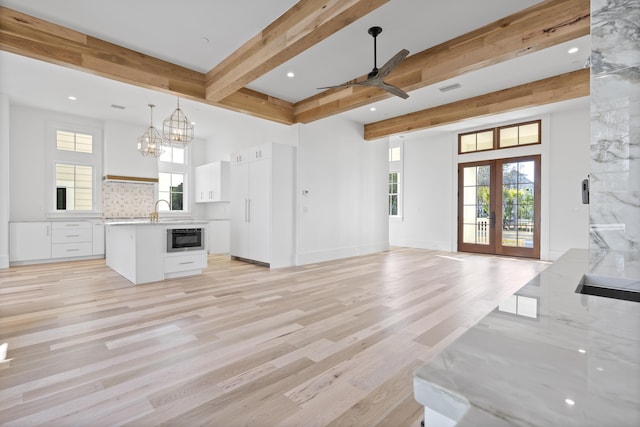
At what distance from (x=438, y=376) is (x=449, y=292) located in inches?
152

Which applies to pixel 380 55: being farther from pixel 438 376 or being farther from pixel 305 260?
pixel 438 376

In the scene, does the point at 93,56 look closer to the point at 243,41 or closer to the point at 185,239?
the point at 243,41

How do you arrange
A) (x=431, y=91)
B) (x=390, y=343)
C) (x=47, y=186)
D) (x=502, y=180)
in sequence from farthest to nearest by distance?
(x=502, y=180), (x=47, y=186), (x=431, y=91), (x=390, y=343)

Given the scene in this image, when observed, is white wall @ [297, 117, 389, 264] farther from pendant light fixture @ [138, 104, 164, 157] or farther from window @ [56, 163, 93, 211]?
window @ [56, 163, 93, 211]

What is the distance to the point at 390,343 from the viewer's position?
248 centimetres

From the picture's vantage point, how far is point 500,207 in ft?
23.7

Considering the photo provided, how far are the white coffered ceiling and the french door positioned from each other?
64.3 inches

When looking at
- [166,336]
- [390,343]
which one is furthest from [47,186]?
[390,343]

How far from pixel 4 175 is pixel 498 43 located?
25.7ft

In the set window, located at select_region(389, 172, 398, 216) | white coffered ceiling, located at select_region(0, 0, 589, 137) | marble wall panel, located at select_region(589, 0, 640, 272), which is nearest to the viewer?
marble wall panel, located at select_region(589, 0, 640, 272)

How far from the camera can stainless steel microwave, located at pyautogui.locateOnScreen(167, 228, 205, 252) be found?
4.73m

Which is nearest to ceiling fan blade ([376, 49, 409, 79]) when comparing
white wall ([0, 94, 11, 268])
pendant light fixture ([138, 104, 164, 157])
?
pendant light fixture ([138, 104, 164, 157])

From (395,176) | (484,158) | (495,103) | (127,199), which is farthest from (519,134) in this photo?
(127,199)

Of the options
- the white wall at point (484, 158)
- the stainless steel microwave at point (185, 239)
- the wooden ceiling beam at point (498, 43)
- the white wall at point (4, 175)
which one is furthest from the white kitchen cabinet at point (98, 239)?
the white wall at point (484, 158)
